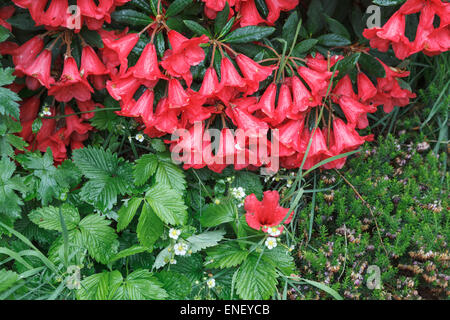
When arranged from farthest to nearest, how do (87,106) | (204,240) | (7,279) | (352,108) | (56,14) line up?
1. (87,106)
2. (352,108)
3. (204,240)
4. (56,14)
5. (7,279)

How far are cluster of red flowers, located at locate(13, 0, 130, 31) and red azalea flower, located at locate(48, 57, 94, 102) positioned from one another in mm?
144

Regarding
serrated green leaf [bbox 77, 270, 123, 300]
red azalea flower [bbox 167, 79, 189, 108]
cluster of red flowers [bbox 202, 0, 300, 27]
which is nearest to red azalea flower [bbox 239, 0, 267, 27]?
cluster of red flowers [bbox 202, 0, 300, 27]

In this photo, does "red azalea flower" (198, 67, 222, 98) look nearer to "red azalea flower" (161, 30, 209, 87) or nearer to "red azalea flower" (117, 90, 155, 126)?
"red azalea flower" (161, 30, 209, 87)

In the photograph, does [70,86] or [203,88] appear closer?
[203,88]

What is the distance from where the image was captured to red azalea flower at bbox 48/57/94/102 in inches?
64.0

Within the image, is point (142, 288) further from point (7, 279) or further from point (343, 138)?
point (343, 138)

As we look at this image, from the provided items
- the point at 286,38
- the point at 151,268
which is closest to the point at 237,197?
the point at 151,268

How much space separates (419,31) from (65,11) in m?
1.25

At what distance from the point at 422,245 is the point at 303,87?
29.9 inches

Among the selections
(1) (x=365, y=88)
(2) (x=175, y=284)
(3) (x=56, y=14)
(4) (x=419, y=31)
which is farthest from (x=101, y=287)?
(4) (x=419, y=31)

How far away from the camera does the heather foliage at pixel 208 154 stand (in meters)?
1.54

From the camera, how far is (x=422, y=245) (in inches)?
66.3

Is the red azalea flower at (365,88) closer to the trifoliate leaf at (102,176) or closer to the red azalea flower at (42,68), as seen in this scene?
the trifoliate leaf at (102,176)

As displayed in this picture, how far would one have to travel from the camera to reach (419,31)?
1.56m
